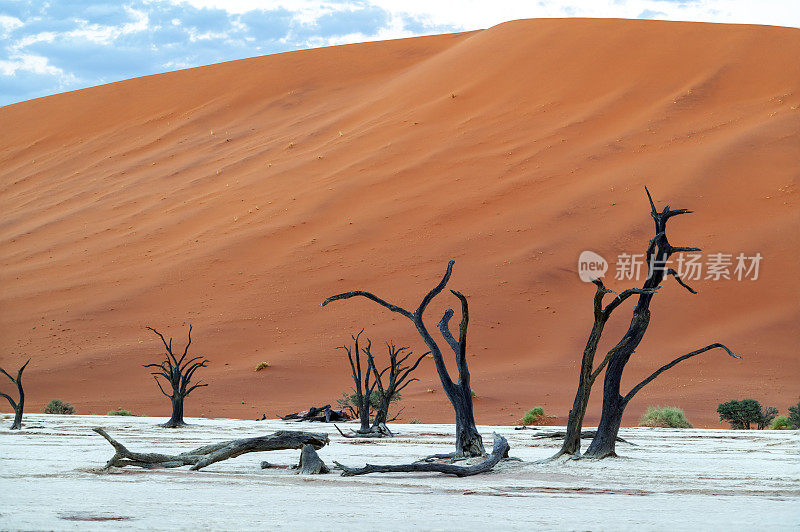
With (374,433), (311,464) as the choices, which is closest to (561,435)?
(374,433)

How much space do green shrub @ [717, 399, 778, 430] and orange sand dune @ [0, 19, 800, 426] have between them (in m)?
1.82

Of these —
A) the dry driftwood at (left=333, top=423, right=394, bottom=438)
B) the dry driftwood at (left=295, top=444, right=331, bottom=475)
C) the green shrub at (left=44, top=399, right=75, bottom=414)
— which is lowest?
the dry driftwood at (left=295, top=444, right=331, bottom=475)

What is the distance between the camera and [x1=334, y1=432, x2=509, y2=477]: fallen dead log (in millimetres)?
6726

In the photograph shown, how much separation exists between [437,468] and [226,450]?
1.81 m

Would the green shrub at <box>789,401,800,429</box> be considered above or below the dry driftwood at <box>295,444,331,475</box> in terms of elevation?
above

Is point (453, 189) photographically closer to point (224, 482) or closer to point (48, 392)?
point (48, 392)

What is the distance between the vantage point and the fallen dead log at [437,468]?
673cm

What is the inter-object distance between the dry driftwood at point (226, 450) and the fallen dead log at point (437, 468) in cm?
42

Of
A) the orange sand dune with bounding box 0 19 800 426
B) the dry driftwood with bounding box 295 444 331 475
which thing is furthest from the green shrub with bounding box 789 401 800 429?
the dry driftwood with bounding box 295 444 331 475

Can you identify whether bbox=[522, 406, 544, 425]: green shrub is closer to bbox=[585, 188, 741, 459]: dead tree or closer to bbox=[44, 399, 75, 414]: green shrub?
bbox=[44, 399, 75, 414]: green shrub

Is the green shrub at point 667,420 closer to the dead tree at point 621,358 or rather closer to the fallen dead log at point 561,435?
the fallen dead log at point 561,435

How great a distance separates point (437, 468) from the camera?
23.0 ft

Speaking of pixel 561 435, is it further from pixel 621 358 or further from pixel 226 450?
pixel 226 450

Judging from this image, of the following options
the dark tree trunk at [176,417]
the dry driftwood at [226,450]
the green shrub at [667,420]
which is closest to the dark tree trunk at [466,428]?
the dry driftwood at [226,450]
